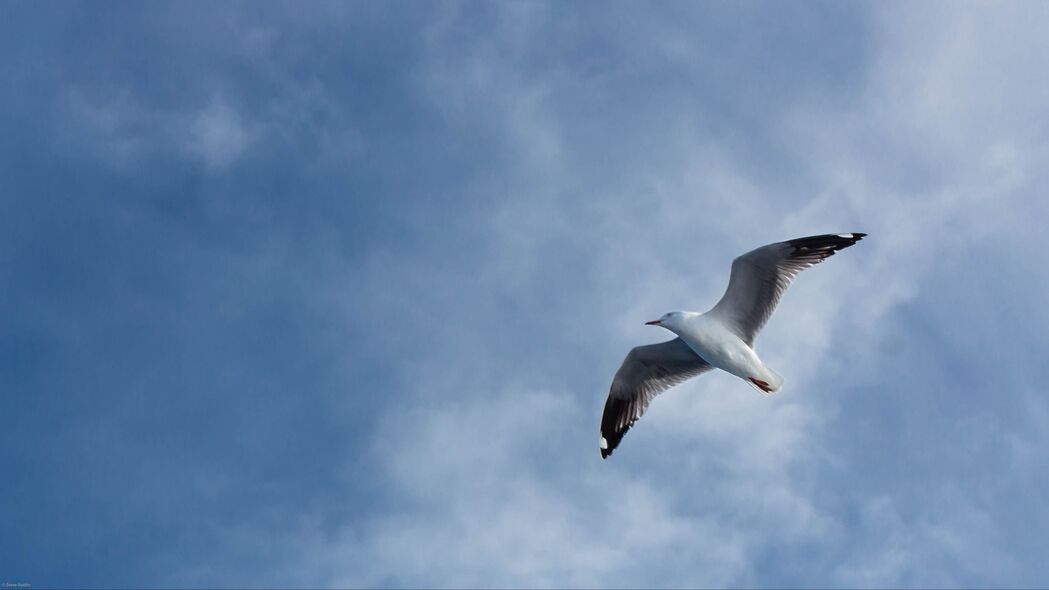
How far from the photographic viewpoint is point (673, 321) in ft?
51.9

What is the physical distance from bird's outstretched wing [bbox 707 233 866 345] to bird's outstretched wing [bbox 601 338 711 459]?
1298 mm

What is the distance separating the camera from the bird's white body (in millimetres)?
15266

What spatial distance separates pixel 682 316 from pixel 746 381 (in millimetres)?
1462

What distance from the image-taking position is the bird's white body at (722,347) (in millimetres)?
15266

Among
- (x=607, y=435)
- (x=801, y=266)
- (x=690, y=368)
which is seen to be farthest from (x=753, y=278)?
(x=607, y=435)

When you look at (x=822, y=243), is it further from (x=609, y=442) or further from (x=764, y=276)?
(x=609, y=442)

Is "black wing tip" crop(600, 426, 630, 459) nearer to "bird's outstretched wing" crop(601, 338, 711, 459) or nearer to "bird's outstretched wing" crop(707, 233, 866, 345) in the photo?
"bird's outstretched wing" crop(601, 338, 711, 459)

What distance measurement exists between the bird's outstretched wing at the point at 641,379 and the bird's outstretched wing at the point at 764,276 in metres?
1.30

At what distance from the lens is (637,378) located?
1730 centimetres

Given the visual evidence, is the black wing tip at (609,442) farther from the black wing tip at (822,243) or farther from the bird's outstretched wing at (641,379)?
the black wing tip at (822,243)

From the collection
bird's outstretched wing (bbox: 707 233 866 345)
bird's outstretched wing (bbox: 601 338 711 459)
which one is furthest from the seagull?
bird's outstretched wing (bbox: 601 338 711 459)

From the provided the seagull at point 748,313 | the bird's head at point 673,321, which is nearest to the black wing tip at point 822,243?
the seagull at point 748,313

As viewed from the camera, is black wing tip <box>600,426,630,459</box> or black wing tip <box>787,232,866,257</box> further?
black wing tip <box>600,426,630,459</box>

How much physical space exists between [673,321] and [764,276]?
163cm
